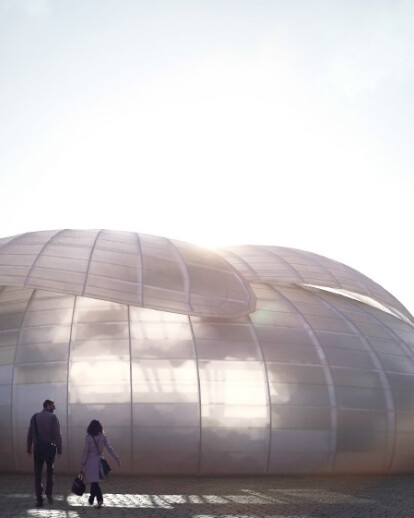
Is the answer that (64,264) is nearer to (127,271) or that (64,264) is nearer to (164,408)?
(127,271)

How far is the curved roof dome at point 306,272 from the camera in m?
30.5

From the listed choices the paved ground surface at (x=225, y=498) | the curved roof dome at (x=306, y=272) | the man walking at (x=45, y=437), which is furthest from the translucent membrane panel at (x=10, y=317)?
the curved roof dome at (x=306, y=272)

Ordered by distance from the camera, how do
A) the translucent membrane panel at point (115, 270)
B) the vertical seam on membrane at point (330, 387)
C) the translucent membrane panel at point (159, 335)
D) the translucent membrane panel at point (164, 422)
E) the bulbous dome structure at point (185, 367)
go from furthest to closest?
the translucent membrane panel at point (115, 270), the vertical seam on membrane at point (330, 387), the translucent membrane panel at point (159, 335), the bulbous dome structure at point (185, 367), the translucent membrane panel at point (164, 422)

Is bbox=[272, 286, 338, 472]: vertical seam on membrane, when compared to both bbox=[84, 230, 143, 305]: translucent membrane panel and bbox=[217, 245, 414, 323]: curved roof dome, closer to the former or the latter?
bbox=[217, 245, 414, 323]: curved roof dome

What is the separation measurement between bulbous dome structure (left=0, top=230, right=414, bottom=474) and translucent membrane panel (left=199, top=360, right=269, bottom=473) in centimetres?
4

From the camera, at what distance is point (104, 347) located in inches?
958

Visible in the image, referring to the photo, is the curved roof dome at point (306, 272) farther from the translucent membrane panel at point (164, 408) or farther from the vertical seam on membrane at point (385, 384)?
the translucent membrane panel at point (164, 408)

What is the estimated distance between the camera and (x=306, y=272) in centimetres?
3139

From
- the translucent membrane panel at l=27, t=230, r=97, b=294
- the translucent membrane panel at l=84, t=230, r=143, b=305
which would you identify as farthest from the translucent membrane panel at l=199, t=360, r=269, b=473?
the translucent membrane panel at l=27, t=230, r=97, b=294

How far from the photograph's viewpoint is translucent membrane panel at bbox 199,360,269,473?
23.4 meters

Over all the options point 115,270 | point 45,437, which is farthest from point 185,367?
point 45,437

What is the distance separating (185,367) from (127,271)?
5034 mm

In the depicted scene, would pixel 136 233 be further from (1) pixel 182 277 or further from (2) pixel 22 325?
(2) pixel 22 325

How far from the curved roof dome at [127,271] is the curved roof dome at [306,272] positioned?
2.45m
